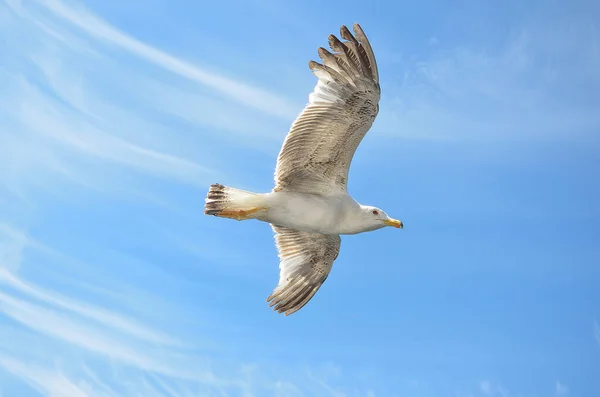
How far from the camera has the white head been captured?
1552cm

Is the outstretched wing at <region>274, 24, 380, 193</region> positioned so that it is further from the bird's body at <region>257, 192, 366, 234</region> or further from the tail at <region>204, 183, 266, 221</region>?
the tail at <region>204, 183, 266, 221</region>

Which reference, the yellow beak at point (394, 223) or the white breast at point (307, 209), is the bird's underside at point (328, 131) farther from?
the yellow beak at point (394, 223)

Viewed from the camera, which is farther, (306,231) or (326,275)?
(326,275)

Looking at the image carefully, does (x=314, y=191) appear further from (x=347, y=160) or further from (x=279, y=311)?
(x=279, y=311)

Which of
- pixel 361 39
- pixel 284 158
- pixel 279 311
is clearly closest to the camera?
pixel 361 39

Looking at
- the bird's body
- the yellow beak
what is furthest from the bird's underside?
the yellow beak

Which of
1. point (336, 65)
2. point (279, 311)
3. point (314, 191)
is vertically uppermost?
point (336, 65)

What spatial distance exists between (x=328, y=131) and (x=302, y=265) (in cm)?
329

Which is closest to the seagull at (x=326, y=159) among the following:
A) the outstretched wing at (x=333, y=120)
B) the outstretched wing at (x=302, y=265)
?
the outstretched wing at (x=333, y=120)

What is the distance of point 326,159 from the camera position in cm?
1504

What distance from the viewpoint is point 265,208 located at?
15148 millimetres

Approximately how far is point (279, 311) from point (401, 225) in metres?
2.88

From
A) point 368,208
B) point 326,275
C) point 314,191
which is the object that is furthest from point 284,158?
point 326,275

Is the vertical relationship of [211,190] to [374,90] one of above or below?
below
